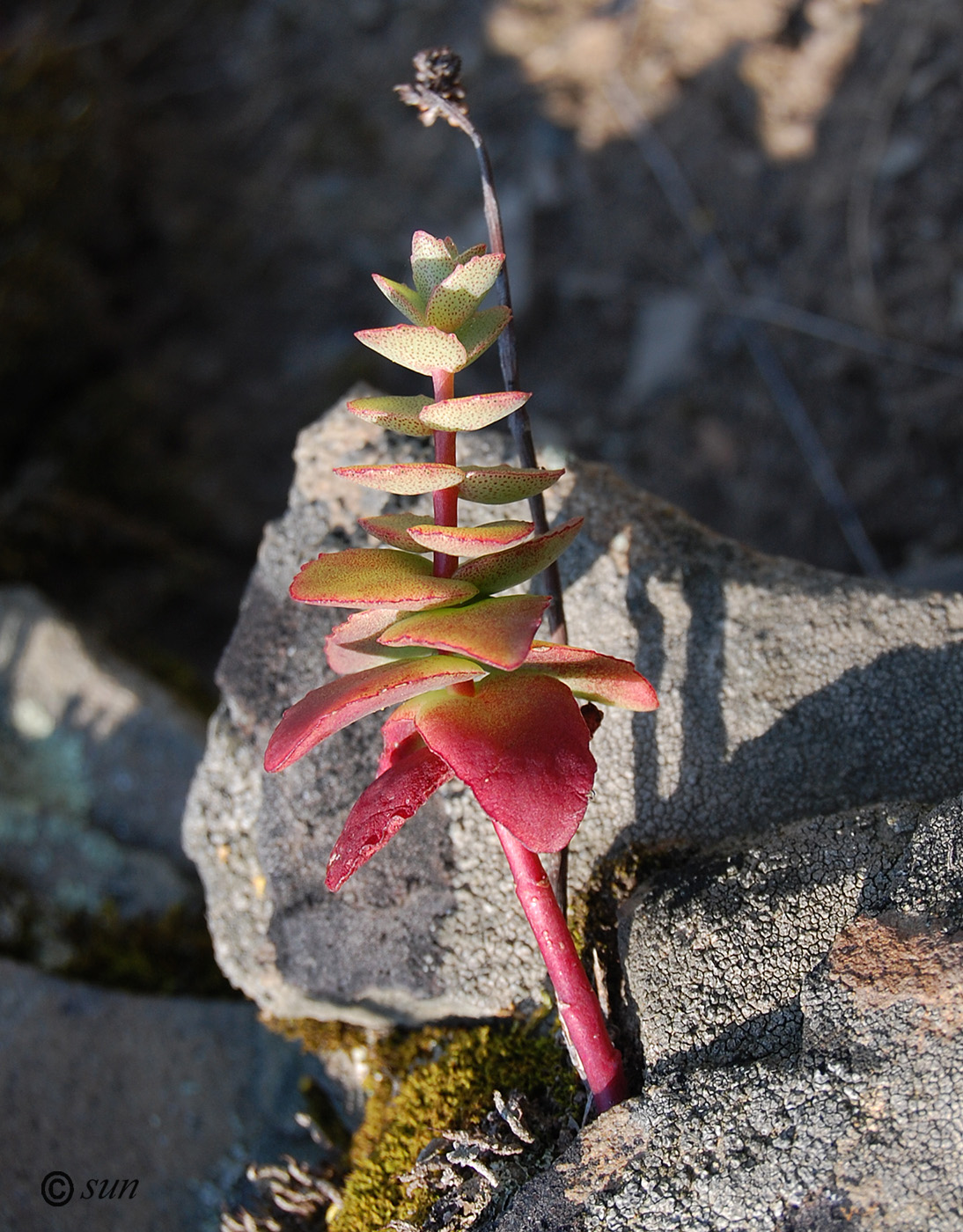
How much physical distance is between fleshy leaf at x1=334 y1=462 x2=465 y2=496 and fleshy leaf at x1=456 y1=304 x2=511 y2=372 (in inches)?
4.4

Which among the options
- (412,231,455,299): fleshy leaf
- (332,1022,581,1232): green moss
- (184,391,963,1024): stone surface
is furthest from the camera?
(184,391,963,1024): stone surface

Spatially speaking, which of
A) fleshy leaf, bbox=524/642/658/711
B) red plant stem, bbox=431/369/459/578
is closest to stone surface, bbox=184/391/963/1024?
fleshy leaf, bbox=524/642/658/711

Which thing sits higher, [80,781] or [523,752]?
[523,752]

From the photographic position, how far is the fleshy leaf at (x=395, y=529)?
3.29 ft

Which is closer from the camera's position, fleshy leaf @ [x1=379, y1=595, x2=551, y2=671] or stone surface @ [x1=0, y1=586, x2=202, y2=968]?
fleshy leaf @ [x1=379, y1=595, x2=551, y2=671]

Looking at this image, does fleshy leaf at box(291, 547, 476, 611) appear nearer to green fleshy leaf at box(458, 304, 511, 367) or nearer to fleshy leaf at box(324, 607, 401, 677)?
fleshy leaf at box(324, 607, 401, 677)

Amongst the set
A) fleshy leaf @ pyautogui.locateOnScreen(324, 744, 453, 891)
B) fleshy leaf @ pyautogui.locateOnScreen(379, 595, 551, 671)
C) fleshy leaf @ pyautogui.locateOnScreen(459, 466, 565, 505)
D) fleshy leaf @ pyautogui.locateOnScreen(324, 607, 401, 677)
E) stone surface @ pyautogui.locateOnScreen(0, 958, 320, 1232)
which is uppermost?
fleshy leaf @ pyautogui.locateOnScreen(459, 466, 565, 505)

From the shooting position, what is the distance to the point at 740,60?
3.08 meters

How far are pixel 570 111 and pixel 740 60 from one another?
54 cm

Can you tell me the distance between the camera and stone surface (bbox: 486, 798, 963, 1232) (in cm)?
90

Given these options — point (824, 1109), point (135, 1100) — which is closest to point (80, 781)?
point (135, 1100)

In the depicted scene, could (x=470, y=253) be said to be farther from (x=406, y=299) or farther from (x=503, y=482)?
(x=503, y=482)

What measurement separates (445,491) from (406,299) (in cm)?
18

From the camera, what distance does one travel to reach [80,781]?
6.74ft
